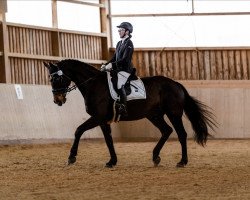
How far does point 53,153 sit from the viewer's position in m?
16.7

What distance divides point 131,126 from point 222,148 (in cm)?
435

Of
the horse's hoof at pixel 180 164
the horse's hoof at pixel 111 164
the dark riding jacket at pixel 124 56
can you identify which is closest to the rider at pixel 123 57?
the dark riding jacket at pixel 124 56

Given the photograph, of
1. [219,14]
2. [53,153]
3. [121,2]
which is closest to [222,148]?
[53,153]

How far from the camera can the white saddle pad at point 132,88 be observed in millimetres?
13297

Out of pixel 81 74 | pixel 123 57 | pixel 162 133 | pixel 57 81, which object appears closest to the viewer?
pixel 57 81

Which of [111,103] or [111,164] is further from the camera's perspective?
[111,103]

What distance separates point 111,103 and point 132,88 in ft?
1.69

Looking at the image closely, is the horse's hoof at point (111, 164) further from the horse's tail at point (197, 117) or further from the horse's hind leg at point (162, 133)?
the horse's tail at point (197, 117)

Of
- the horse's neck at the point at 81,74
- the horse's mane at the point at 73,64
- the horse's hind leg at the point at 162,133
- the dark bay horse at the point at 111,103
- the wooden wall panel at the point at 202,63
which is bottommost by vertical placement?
the horse's hind leg at the point at 162,133

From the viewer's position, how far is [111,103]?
524 inches

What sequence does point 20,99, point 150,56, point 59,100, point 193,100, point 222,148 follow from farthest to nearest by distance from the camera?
point 150,56 < point 20,99 < point 222,148 < point 193,100 < point 59,100

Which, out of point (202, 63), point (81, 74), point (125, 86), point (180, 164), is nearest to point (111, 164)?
point (180, 164)

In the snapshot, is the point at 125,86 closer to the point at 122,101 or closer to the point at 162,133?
the point at 122,101

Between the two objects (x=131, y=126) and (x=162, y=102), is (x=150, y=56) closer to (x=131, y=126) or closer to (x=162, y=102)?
(x=131, y=126)
